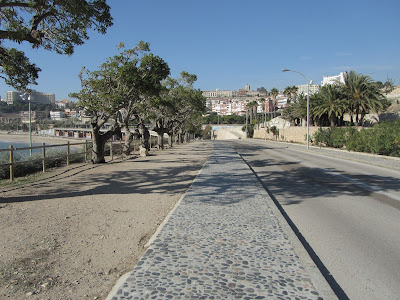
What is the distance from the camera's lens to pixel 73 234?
564cm

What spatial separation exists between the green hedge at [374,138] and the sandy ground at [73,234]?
1803 centimetres

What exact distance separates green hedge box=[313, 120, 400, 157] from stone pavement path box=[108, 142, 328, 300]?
19.5m

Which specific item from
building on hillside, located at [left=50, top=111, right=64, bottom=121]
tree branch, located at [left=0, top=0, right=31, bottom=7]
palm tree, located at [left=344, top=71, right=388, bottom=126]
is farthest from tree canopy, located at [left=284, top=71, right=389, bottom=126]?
building on hillside, located at [left=50, top=111, right=64, bottom=121]

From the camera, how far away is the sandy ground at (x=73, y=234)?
379 cm

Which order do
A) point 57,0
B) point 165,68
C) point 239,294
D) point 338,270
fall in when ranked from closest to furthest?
point 239,294 → point 338,270 → point 57,0 → point 165,68

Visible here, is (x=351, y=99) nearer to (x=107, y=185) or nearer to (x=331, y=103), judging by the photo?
(x=331, y=103)

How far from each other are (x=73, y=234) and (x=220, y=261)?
291 centimetres

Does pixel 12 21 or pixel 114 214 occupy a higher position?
pixel 12 21

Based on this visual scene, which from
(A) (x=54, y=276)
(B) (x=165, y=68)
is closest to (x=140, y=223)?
(A) (x=54, y=276)

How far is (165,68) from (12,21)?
33.8 feet

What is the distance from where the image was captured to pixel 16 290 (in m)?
3.57

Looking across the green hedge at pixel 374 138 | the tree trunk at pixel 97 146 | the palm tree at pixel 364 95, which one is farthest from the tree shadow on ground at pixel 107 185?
the palm tree at pixel 364 95

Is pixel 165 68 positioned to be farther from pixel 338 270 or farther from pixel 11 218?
pixel 338 270

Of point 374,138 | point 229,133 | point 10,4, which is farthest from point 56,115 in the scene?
point 10,4
